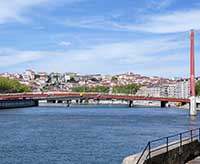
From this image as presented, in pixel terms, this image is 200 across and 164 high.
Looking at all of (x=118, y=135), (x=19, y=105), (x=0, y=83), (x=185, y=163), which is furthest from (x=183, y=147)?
(x=0, y=83)

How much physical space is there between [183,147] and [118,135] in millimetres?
24594

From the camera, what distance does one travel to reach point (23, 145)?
3109 cm

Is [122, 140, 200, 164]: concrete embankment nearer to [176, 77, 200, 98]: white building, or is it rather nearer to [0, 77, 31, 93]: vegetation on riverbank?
[0, 77, 31, 93]: vegetation on riverbank

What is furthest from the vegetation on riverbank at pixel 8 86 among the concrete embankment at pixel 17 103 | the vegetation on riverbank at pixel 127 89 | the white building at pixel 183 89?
the white building at pixel 183 89

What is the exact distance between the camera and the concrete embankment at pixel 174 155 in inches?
447

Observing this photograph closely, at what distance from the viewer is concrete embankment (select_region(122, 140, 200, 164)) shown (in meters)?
11.4

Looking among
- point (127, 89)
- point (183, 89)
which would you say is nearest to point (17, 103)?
point (127, 89)

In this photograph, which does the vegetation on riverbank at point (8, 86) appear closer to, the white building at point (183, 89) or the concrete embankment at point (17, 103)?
the concrete embankment at point (17, 103)

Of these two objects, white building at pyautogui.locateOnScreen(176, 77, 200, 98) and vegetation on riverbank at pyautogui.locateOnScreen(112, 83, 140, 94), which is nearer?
white building at pyautogui.locateOnScreen(176, 77, 200, 98)

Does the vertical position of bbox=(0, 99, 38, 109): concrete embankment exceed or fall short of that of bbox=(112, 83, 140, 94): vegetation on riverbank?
it falls short

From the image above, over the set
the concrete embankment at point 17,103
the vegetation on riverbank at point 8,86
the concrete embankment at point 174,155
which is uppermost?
the vegetation on riverbank at point 8,86

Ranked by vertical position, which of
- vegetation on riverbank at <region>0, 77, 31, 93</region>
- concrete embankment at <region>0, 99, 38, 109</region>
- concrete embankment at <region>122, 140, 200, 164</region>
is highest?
vegetation on riverbank at <region>0, 77, 31, 93</region>

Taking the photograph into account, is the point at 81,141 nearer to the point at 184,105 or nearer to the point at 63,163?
the point at 63,163

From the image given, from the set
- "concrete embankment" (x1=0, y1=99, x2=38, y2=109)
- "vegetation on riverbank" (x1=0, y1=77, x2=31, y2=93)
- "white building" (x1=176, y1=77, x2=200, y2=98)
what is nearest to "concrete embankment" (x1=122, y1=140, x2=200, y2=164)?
"concrete embankment" (x1=0, y1=99, x2=38, y2=109)
